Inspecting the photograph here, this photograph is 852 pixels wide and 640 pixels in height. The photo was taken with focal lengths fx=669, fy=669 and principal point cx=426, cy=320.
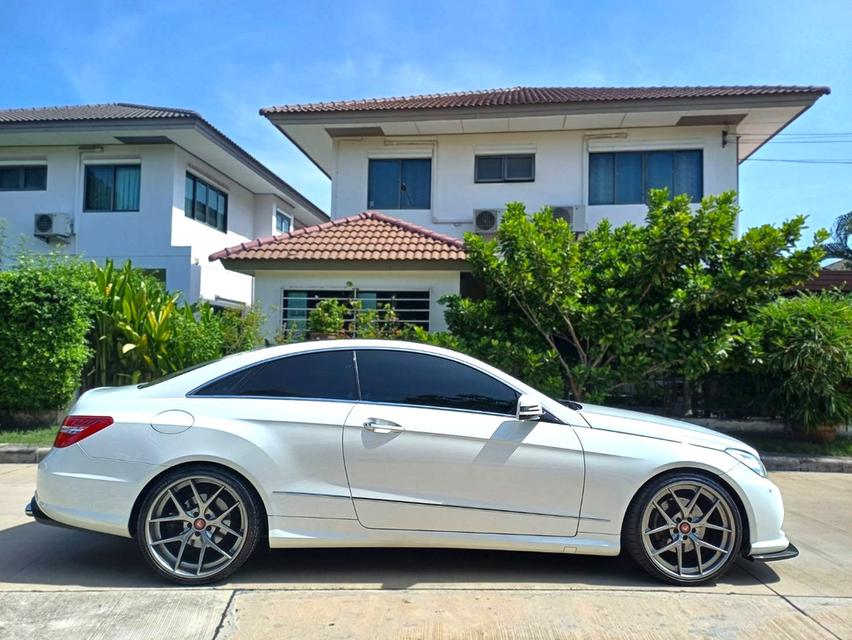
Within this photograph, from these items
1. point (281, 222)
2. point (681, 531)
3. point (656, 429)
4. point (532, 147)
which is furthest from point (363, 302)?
point (281, 222)

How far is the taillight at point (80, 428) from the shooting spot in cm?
421

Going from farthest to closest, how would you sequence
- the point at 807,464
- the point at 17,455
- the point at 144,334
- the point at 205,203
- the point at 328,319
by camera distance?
the point at 205,203 → the point at 144,334 → the point at 328,319 → the point at 807,464 → the point at 17,455

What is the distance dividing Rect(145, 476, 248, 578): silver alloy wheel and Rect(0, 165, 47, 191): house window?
15340 millimetres

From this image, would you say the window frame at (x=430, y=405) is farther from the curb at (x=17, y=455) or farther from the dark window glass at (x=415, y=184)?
the dark window glass at (x=415, y=184)

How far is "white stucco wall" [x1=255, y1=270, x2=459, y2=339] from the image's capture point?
36.6ft

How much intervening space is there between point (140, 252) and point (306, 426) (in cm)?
1347

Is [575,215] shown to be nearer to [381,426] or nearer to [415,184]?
[415,184]

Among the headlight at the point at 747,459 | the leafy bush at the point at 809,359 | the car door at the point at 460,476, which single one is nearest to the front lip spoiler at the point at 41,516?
the car door at the point at 460,476

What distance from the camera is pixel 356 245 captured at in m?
11.3

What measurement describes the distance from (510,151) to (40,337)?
9.99m

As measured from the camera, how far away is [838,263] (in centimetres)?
2450

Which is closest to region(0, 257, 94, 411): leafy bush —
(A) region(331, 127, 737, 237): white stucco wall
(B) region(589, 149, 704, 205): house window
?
(A) region(331, 127, 737, 237): white stucco wall

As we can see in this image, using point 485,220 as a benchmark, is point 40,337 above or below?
below

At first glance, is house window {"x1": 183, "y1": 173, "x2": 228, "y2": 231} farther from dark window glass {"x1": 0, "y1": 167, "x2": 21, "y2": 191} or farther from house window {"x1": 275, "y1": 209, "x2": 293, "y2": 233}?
dark window glass {"x1": 0, "y1": 167, "x2": 21, "y2": 191}
